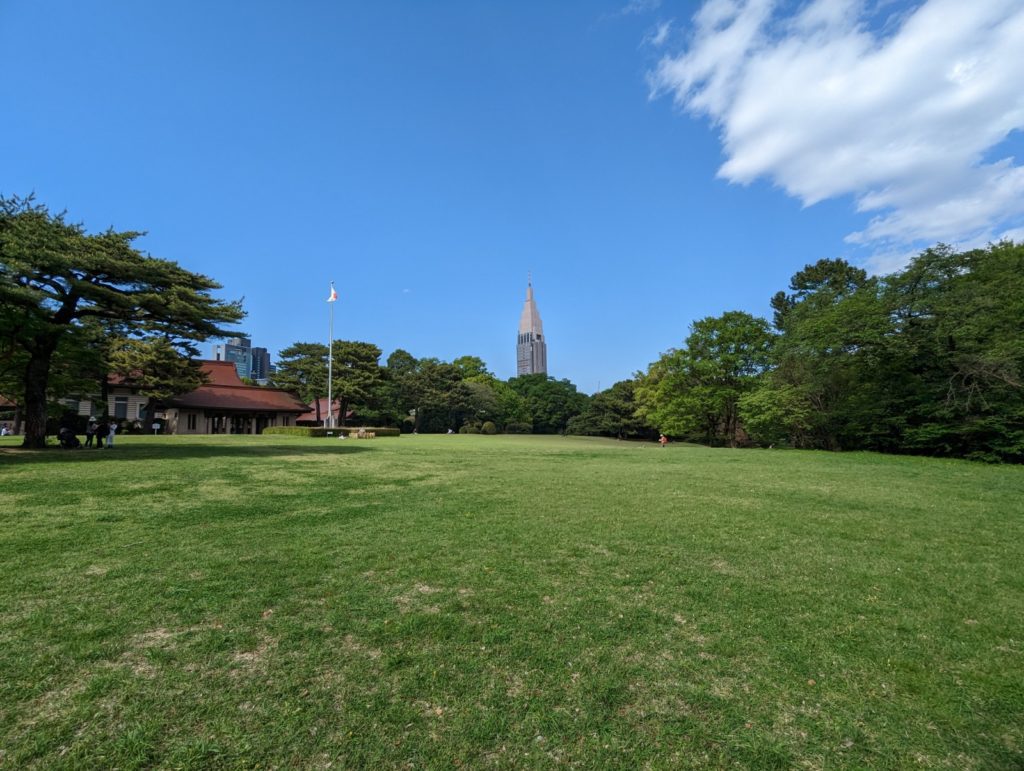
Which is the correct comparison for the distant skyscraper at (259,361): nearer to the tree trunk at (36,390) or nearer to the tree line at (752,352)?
the tree line at (752,352)

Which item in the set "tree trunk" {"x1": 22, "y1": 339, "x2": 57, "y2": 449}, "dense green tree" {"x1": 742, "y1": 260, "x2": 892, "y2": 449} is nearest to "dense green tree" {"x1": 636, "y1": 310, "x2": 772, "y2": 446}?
"dense green tree" {"x1": 742, "y1": 260, "x2": 892, "y2": 449}

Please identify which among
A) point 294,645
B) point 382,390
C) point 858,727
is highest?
point 382,390

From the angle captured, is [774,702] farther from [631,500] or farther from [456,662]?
[631,500]

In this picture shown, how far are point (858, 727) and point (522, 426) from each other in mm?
63757

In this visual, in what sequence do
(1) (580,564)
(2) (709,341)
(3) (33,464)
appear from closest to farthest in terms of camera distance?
(1) (580,564), (3) (33,464), (2) (709,341)

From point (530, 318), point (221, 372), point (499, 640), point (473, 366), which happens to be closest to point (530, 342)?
point (530, 318)

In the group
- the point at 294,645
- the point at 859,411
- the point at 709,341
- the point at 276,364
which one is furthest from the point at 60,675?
the point at 276,364

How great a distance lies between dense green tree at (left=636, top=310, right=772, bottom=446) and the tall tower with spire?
344 ft

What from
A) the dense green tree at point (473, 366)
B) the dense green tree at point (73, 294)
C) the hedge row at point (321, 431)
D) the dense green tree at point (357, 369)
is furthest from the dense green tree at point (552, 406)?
the dense green tree at point (73, 294)

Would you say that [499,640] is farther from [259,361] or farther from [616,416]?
[259,361]

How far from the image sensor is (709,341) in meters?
36.6

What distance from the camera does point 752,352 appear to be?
35406 mm

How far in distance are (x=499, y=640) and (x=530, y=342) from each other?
14257cm

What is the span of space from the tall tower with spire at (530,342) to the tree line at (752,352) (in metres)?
93.2
